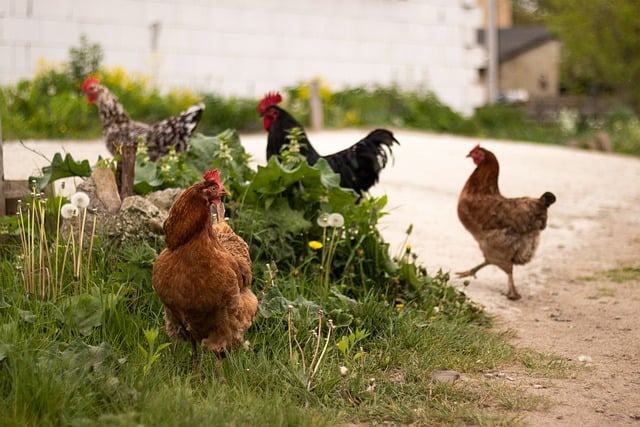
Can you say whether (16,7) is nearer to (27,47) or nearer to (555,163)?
(27,47)

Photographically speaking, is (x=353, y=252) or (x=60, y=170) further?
(x=353, y=252)

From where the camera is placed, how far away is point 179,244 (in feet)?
12.0

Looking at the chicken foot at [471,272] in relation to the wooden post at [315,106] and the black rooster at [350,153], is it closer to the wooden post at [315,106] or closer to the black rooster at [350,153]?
the black rooster at [350,153]

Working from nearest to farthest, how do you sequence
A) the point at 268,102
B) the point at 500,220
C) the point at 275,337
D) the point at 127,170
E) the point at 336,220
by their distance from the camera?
1. the point at 275,337
2. the point at 336,220
3. the point at 127,170
4. the point at 500,220
5. the point at 268,102

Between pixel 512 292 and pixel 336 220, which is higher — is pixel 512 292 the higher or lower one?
the lower one

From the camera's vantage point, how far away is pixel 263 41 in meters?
15.5

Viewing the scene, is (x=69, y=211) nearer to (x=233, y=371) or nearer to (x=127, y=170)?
(x=127, y=170)

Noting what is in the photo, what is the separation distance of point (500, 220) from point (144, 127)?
11.8 feet

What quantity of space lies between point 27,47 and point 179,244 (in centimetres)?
1000

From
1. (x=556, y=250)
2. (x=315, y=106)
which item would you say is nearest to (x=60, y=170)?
(x=556, y=250)

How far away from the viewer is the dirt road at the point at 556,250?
165 inches

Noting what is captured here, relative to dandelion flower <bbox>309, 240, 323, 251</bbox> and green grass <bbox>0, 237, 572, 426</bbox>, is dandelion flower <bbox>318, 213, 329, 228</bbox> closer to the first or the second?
dandelion flower <bbox>309, 240, 323, 251</bbox>

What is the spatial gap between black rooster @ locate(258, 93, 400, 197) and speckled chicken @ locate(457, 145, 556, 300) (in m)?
0.75

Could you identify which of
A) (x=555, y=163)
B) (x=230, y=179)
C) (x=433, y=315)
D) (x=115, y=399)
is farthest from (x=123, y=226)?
(x=555, y=163)
